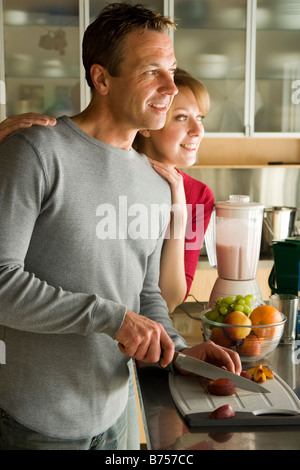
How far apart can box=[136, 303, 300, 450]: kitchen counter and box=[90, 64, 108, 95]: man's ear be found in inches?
22.4

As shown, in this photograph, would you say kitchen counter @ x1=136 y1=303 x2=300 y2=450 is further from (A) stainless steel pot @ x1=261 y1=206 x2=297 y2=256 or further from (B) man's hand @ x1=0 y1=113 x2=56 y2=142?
(A) stainless steel pot @ x1=261 y1=206 x2=297 y2=256

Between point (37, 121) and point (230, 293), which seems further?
point (230, 293)

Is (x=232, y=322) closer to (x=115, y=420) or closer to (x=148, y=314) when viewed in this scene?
(x=148, y=314)

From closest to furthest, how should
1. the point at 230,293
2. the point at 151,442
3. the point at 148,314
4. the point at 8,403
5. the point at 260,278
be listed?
the point at 151,442 < the point at 8,403 < the point at 148,314 < the point at 230,293 < the point at 260,278

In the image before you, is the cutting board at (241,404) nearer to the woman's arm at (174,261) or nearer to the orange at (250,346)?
the orange at (250,346)

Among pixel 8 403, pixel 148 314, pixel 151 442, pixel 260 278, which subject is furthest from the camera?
pixel 260 278

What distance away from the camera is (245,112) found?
331 centimetres

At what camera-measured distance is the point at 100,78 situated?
120cm

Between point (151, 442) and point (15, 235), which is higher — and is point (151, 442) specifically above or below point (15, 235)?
below

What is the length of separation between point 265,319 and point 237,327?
6 cm

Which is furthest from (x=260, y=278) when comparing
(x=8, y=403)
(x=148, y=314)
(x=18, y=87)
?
(x=8, y=403)

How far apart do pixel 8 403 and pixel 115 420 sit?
0.23m

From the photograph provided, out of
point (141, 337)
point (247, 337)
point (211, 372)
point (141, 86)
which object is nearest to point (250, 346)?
point (247, 337)

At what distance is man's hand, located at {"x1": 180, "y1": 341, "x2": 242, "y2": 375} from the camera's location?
107 cm
